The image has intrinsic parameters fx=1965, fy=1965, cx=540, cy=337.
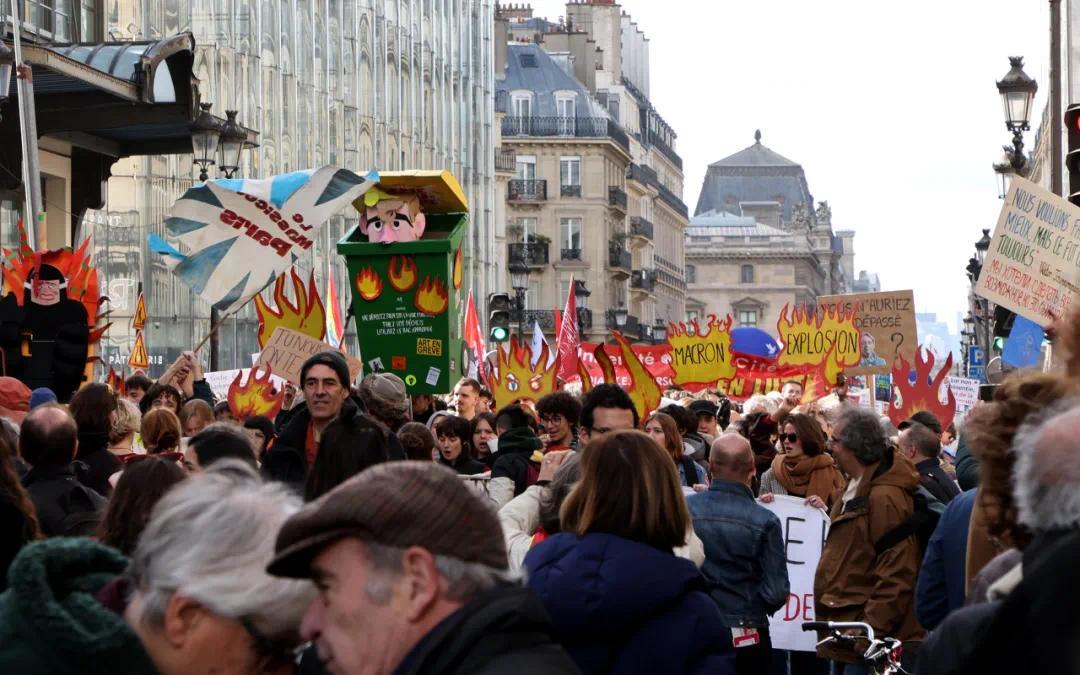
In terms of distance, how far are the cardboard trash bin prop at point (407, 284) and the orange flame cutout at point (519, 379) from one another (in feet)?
19.8

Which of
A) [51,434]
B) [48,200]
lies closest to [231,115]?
[48,200]

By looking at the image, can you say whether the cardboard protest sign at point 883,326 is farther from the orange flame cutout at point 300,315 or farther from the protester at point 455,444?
the protester at point 455,444

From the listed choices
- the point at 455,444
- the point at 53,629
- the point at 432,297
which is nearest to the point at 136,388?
the point at 432,297

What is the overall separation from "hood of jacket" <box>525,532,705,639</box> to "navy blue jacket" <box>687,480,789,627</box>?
263 cm

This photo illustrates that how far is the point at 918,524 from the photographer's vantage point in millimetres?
7875

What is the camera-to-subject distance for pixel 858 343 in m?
25.4

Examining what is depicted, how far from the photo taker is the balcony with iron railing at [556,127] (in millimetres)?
77250

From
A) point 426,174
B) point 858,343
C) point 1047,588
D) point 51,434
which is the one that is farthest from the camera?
point 858,343

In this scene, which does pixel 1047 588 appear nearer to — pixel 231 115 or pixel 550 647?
pixel 550 647

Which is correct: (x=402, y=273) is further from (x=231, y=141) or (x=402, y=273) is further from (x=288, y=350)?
(x=231, y=141)

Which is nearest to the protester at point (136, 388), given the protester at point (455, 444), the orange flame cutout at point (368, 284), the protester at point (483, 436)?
the orange flame cutout at point (368, 284)

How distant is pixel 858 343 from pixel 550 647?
22.9 meters

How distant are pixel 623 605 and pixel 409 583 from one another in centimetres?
197

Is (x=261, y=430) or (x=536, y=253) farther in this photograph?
(x=536, y=253)
